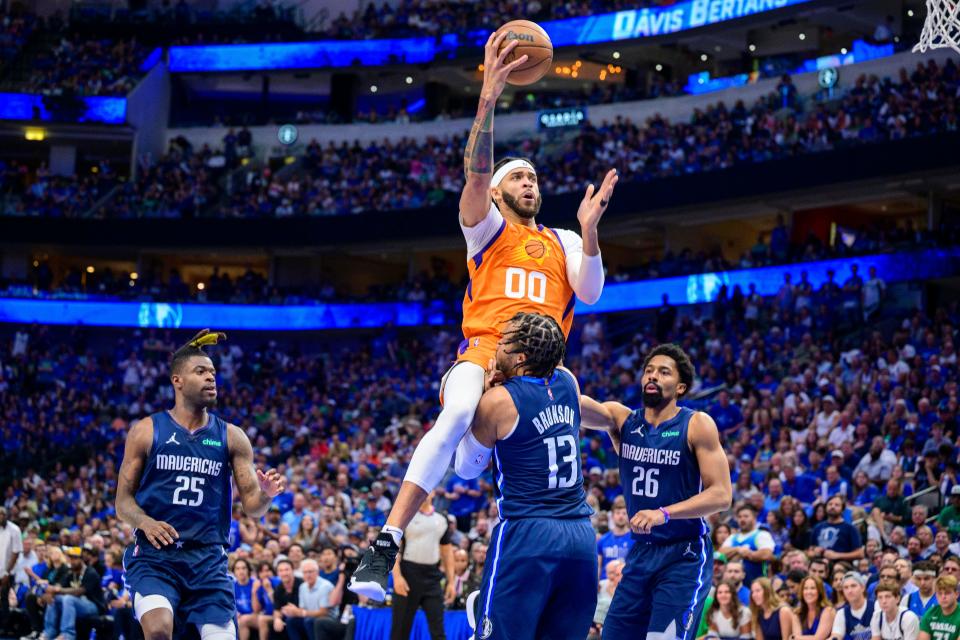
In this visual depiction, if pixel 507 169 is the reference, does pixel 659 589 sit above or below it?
below

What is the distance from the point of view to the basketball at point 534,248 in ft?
25.3

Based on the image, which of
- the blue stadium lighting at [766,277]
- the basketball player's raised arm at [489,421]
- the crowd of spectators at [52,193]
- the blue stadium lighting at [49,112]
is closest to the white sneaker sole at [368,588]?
the basketball player's raised arm at [489,421]

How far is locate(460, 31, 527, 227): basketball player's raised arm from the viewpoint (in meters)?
7.24

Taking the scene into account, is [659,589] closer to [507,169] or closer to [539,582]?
[539,582]

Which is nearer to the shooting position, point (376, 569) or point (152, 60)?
point (376, 569)

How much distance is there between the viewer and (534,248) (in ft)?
25.4

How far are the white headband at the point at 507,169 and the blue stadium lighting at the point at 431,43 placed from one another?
29860 mm

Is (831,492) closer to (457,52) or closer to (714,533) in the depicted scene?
(714,533)

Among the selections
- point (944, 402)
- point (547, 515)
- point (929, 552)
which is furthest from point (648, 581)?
point (944, 402)

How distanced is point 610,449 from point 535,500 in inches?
705

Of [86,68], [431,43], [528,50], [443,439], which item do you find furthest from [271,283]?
[443,439]

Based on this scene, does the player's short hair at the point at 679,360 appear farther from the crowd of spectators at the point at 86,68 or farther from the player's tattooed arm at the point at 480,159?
the crowd of spectators at the point at 86,68

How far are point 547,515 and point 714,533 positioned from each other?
9.29 m

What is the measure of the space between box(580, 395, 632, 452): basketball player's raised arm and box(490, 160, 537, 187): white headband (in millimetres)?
1532
